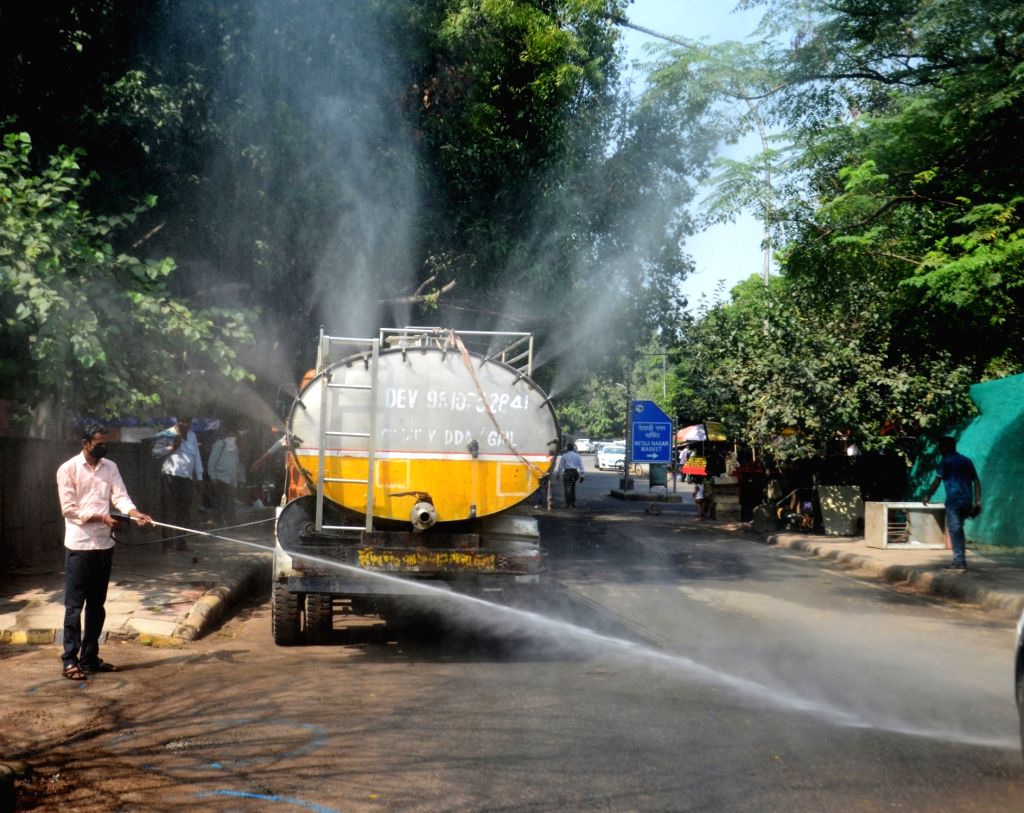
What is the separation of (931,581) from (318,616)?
7990mm

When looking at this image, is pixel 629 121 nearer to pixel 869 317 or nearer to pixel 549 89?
pixel 549 89

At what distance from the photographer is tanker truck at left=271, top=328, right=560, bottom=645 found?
845 centimetres

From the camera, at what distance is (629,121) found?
22.1m

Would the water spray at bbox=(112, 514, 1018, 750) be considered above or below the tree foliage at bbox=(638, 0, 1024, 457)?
below

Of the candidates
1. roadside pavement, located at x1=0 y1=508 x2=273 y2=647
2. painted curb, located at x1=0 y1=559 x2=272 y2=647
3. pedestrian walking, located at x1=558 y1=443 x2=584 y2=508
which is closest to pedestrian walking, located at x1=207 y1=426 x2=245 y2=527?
roadside pavement, located at x1=0 y1=508 x2=273 y2=647

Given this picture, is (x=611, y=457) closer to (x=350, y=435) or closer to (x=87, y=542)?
(x=350, y=435)

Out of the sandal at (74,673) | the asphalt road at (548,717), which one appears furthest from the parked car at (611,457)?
the sandal at (74,673)

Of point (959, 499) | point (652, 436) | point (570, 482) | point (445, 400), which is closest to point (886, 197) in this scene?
point (959, 499)

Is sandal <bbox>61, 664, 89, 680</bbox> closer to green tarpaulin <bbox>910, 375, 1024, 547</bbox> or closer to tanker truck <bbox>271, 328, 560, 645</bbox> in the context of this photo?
tanker truck <bbox>271, 328, 560, 645</bbox>

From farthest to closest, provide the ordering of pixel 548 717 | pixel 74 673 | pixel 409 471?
pixel 409 471 < pixel 74 673 < pixel 548 717

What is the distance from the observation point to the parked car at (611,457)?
6669 centimetres

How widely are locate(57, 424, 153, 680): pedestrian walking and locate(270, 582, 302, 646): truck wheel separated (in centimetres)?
135

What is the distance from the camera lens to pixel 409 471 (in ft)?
28.3

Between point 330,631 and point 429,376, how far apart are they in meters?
2.23
